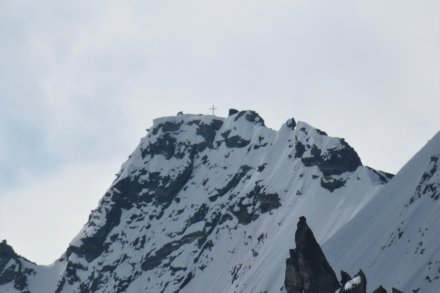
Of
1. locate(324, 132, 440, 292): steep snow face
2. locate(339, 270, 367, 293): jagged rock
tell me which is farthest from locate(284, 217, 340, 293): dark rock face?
locate(339, 270, 367, 293): jagged rock

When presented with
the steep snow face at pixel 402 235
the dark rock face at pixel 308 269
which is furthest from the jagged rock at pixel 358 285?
the steep snow face at pixel 402 235

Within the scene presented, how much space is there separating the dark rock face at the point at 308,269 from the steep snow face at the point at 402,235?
1498 centimetres

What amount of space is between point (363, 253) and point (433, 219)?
659 inches

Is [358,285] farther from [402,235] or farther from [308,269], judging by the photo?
[402,235]

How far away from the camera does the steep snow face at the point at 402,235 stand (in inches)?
5157

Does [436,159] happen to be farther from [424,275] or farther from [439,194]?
[424,275]

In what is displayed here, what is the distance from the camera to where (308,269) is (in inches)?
4520

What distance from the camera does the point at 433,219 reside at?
14050cm

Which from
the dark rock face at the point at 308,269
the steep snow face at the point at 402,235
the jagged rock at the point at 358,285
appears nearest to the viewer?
the jagged rock at the point at 358,285

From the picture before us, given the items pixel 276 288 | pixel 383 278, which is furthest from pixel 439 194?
pixel 276 288

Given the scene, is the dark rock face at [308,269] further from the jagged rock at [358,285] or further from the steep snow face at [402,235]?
the jagged rock at [358,285]

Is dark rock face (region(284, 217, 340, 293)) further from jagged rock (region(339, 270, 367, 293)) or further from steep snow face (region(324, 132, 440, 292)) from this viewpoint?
jagged rock (region(339, 270, 367, 293))

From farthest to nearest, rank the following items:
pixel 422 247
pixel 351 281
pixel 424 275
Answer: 1. pixel 422 247
2. pixel 424 275
3. pixel 351 281

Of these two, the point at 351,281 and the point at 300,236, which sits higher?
the point at 300,236
